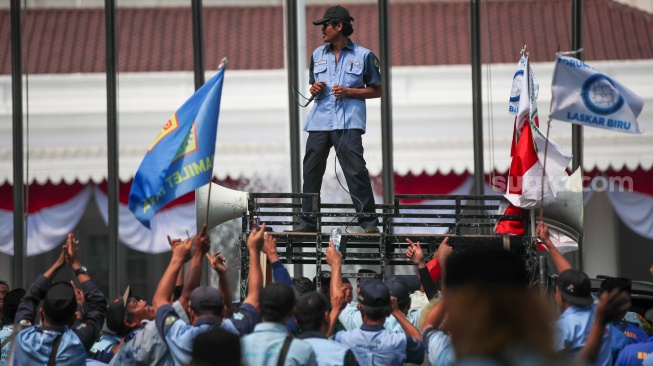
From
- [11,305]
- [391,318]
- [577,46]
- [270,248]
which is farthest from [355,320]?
[577,46]

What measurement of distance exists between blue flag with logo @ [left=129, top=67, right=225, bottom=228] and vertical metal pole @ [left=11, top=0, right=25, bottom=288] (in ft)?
19.6

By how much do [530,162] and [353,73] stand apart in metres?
1.37

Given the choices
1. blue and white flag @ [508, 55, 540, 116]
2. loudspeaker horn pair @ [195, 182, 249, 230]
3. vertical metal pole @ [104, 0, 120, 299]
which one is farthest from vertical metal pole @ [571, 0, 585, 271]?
loudspeaker horn pair @ [195, 182, 249, 230]

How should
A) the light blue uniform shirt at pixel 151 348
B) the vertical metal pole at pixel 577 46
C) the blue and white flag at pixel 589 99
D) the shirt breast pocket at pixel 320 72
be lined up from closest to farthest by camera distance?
the light blue uniform shirt at pixel 151 348, the blue and white flag at pixel 589 99, the shirt breast pocket at pixel 320 72, the vertical metal pole at pixel 577 46

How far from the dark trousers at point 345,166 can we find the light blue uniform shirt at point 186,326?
207 cm

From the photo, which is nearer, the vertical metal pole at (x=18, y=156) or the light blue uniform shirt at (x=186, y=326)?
the light blue uniform shirt at (x=186, y=326)

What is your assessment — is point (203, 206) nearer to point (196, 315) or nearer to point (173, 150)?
point (173, 150)

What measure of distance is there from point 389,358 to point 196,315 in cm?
103

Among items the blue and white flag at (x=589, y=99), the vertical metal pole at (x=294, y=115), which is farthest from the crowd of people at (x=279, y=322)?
the vertical metal pole at (x=294, y=115)

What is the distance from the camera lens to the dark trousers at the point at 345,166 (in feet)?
25.4

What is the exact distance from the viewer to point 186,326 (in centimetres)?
552

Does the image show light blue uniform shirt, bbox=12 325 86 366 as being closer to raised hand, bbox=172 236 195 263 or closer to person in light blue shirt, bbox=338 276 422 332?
raised hand, bbox=172 236 195 263

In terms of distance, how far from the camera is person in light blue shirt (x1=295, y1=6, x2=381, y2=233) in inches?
308

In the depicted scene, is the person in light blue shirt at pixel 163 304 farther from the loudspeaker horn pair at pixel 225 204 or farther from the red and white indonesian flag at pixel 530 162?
the red and white indonesian flag at pixel 530 162
